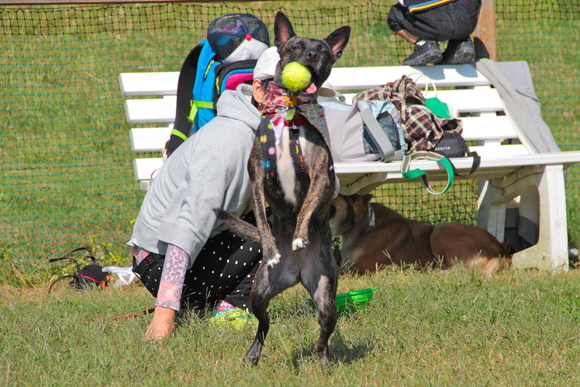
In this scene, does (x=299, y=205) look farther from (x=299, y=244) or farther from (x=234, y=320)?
(x=234, y=320)

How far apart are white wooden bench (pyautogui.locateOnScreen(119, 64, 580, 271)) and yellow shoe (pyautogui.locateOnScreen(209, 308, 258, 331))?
1.32 metres

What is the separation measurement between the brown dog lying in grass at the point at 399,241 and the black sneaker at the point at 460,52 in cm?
152

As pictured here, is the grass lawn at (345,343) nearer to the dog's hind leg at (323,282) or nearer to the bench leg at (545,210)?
the dog's hind leg at (323,282)

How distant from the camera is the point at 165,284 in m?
3.18

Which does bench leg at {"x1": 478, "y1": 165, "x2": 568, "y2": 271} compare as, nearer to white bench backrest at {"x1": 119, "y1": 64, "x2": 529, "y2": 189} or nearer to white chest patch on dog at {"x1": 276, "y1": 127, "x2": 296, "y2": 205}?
white bench backrest at {"x1": 119, "y1": 64, "x2": 529, "y2": 189}

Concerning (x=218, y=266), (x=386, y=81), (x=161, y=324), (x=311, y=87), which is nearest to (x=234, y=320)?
(x=218, y=266)

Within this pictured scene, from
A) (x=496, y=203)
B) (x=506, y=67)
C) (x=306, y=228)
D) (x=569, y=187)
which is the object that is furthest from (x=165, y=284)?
(x=569, y=187)

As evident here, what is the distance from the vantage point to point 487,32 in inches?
233

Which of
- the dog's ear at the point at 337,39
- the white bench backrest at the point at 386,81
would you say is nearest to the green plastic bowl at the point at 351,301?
the dog's ear at the point at 337,39

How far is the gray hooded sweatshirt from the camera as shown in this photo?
3.18 metres

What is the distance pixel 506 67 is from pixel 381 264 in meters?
2.25

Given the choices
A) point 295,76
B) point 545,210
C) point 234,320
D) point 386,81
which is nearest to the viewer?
point 295,76

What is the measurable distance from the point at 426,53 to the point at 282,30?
328 cm

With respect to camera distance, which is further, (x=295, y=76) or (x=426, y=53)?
(x=426, y=53)
